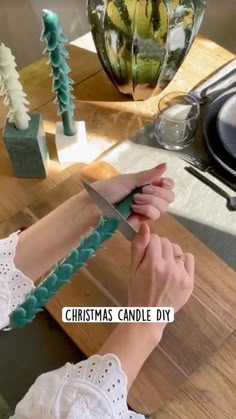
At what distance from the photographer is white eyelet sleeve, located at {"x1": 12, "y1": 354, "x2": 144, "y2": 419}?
1.66 feet

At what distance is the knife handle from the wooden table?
4cm

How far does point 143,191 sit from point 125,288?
14 centimetres

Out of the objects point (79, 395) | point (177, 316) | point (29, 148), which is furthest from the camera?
point (29, 148)

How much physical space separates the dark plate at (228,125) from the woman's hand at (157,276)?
220 mm

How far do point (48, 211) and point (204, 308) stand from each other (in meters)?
0.27

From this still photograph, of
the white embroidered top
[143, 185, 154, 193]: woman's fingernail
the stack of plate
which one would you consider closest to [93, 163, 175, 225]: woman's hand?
[143, 185, 154, 193]: woman's fingernail

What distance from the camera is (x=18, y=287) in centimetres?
63

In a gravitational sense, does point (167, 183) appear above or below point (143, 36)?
below

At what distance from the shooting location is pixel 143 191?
682 millimetres

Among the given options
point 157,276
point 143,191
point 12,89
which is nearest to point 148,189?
point 143,191

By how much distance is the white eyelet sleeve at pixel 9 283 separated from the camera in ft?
2.00

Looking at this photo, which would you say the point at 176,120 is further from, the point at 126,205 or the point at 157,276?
the point at 157,276

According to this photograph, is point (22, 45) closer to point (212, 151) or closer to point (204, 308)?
point (212, 151)

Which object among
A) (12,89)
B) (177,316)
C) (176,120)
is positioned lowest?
(177,316)
